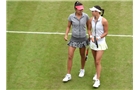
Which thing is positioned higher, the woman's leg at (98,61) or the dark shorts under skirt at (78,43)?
the dark shorts under skirt at (78,43)

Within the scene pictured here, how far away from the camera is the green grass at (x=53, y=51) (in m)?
9.77

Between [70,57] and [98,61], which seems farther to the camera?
[70,57]

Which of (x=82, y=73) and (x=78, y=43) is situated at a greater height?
(x=78, y=43)

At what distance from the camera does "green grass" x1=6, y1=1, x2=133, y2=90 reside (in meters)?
9.77

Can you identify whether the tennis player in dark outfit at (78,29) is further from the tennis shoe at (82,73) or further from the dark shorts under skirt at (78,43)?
the tennis shoe at (82,73)

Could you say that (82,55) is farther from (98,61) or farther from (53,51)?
(53,51)

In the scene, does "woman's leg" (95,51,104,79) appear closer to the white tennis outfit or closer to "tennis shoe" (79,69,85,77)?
the white tennis outfit

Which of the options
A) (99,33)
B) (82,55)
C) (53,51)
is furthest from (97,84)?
(53,51)

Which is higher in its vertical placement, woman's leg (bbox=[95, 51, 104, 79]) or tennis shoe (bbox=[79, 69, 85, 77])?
woman's leg (bbox=[95, 51, 104, 79])

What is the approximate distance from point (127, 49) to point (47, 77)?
98.6 inches

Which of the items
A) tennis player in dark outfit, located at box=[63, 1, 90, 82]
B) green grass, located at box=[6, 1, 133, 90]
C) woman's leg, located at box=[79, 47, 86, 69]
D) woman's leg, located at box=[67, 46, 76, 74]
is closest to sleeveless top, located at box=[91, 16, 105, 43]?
tennis player in dark outfit, located at box=[63, 1, 90, 82]

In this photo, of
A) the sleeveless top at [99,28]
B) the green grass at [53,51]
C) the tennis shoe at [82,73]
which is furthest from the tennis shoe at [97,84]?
the sleeveless top at [99,28]

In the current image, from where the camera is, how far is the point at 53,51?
10.9m

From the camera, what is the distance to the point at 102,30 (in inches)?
361
